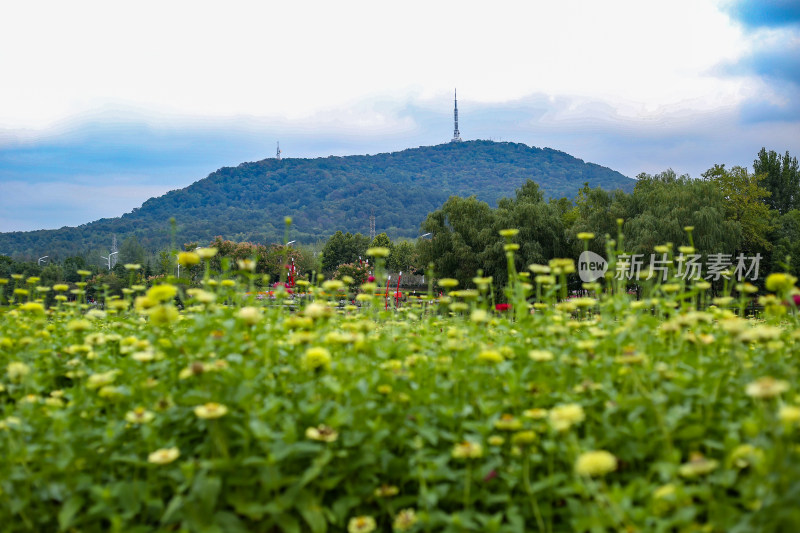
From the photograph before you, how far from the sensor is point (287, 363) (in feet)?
10.2

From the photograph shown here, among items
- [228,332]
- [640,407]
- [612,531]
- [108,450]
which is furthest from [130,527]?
[640,407]

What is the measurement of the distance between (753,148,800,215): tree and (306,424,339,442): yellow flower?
6656cm

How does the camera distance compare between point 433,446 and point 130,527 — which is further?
point 433,446

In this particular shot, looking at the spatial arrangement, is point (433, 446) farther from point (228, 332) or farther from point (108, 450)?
point (108, 450)

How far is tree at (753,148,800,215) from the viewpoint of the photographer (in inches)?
2223

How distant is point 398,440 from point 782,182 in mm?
68121

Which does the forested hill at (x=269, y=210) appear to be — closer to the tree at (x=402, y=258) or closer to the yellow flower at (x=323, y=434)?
the tree at (x=402, y=258)

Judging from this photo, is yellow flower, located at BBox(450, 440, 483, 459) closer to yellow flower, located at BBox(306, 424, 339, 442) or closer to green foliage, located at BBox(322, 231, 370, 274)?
yellow flower, located at BBox(306, 424, 339, 442)

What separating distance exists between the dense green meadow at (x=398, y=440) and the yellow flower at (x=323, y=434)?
10 millimetres

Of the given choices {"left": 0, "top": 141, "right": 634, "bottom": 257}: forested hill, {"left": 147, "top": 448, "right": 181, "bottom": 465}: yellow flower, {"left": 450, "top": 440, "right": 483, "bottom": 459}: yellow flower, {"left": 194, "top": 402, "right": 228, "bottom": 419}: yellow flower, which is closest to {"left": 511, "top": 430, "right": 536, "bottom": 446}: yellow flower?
{"left": 450, "top": 440, "right": 483, "bottom": 459}: yellow flower

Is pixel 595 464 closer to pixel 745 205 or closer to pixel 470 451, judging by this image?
pixel 470 451

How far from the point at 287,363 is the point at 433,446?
3.30 ft

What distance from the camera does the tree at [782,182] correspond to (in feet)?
185

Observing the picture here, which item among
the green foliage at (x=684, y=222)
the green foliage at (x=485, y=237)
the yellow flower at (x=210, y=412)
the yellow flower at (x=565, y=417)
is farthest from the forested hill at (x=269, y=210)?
the yellow flower at (x=565, y=417)
